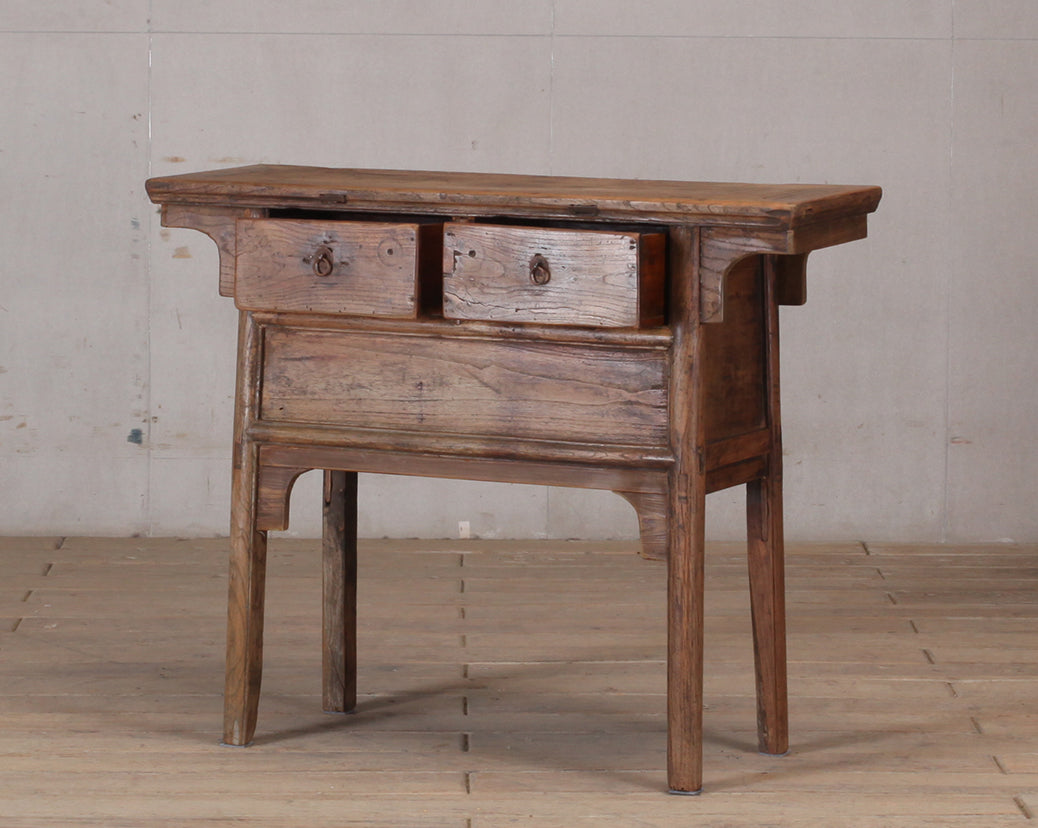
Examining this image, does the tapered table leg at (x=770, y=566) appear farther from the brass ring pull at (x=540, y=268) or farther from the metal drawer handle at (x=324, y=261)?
the metal drawer handle at (x=324, y=261)

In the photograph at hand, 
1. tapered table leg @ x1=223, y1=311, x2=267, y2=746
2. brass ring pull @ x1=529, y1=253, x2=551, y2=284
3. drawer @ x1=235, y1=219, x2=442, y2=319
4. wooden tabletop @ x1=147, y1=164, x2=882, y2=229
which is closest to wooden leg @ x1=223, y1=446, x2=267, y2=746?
tapered table leg @ x1=223, y1=311, x2=267, y2=746

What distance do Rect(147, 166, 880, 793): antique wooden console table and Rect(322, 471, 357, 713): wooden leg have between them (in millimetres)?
153

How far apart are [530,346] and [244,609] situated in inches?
31.0

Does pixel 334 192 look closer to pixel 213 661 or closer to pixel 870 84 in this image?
pixel 213 661

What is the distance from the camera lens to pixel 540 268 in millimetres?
2729

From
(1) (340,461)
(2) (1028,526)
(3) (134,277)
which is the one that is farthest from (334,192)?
(2) (1028,526)

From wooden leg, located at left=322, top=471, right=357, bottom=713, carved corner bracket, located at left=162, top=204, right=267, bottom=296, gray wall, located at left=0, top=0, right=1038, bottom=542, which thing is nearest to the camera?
carved corner bracket, located at left=162, top=204, right=267, bottom=296

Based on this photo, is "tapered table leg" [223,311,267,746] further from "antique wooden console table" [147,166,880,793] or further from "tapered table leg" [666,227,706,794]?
"tapered table leg" [666,227,706,794]

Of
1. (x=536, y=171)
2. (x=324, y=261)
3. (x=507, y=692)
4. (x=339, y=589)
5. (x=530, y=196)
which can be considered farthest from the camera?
(x=536, y=171)

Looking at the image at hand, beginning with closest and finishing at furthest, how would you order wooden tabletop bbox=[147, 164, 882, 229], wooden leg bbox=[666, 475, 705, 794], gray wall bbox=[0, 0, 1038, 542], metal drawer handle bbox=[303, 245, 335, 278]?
wooden tabletop bbox=[147, 164, 882, 229]
wooden leg bbox=[666, 475, 705, 794]
metal drawer handle bbox=[303, 245, 335, 278]
gray wall bbox=[0, 0, 1038, 542]

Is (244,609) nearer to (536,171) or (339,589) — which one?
(339,589)

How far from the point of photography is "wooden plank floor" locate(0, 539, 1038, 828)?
2828mm

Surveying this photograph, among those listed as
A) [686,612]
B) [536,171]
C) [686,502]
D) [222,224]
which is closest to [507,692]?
[686,612]

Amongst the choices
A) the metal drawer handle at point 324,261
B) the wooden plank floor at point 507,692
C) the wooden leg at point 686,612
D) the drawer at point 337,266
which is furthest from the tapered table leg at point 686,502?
the metal drawer handle at point 324,261
